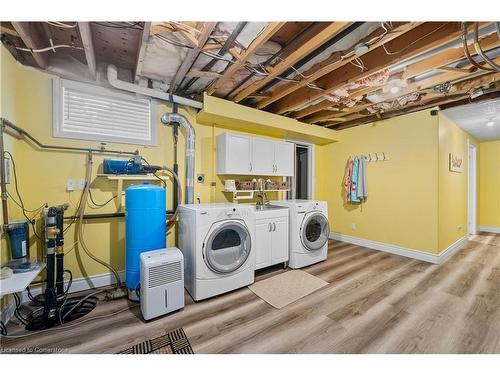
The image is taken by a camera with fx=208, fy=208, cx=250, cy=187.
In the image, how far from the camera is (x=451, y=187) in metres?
3.60

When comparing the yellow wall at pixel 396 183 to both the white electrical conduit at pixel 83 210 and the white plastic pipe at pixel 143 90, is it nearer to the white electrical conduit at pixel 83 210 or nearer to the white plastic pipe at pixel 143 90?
the white plastic pipe at pixel 143 90

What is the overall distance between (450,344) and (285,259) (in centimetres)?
175

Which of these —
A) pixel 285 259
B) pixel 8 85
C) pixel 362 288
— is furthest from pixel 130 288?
pixel 362 288

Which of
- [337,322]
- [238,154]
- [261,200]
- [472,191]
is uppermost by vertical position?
[238,154]

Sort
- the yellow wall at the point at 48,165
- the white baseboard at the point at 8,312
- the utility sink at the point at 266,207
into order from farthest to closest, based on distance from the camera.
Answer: the utility sink at the point at 266,207, the yellow wall at the point at 48,165, the white baseboard at the point at 8,312

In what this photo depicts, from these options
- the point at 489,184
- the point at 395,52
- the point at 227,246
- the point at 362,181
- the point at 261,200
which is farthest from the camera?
the point at 489,184

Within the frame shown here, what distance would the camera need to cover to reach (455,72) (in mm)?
2244

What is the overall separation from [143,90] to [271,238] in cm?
245

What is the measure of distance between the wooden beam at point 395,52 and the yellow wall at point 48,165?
2.23 meters

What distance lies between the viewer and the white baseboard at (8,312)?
1740 millimetres

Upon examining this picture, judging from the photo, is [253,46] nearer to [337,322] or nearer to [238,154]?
[238,154]

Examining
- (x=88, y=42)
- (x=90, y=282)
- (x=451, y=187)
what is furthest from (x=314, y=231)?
(x=88, y=42)

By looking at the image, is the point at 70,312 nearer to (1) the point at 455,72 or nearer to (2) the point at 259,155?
(2) the point at 259,155

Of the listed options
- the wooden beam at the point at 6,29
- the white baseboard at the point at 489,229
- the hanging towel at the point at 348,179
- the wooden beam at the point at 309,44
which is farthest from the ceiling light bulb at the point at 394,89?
the white baseboard at the point at 489,229
